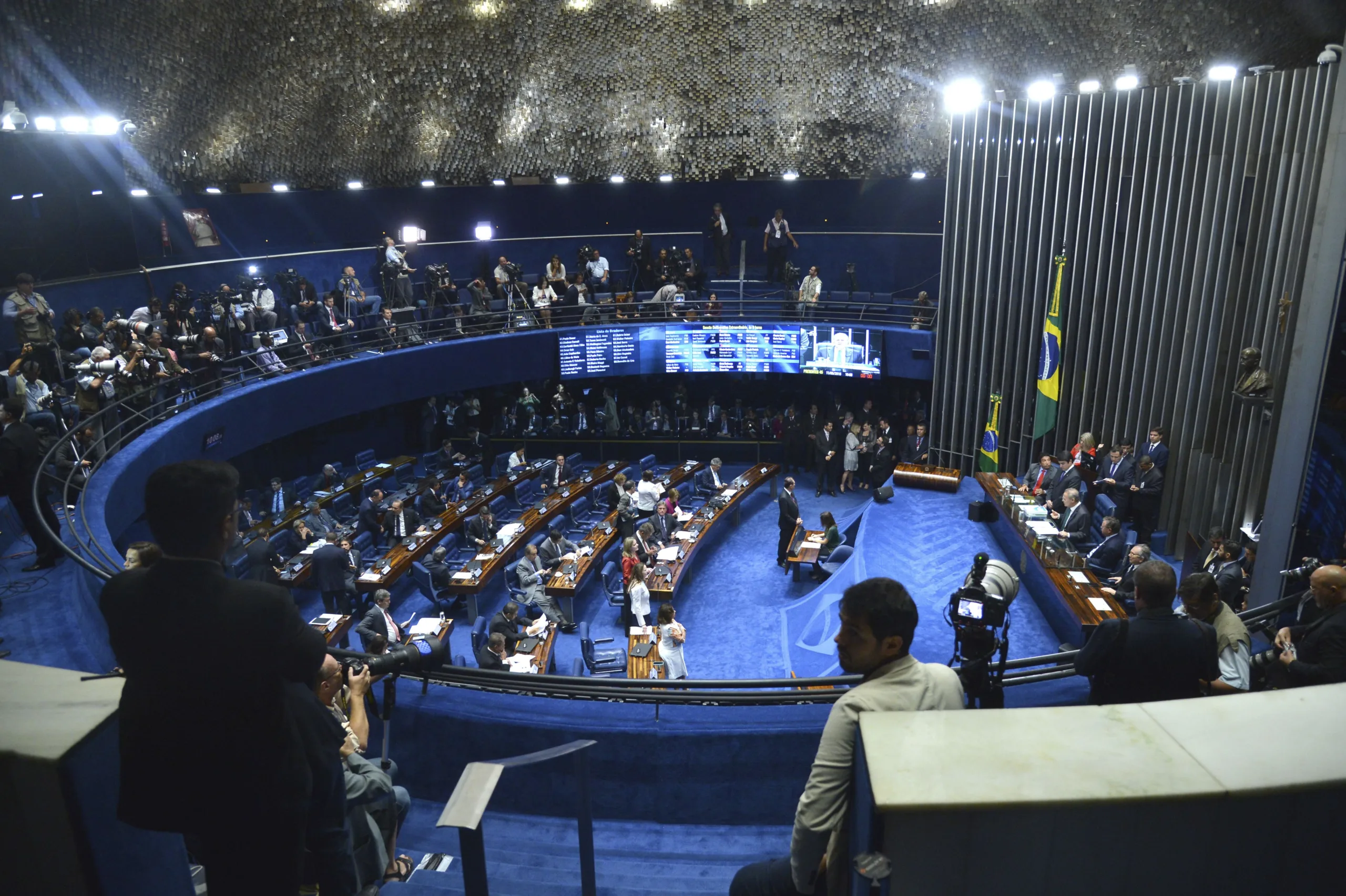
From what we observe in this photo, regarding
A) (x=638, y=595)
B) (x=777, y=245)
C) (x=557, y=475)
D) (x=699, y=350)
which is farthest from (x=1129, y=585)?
(x=777, y=245)

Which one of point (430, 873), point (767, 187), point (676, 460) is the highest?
point (767, 187)

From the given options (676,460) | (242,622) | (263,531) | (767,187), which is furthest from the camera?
(767,187)

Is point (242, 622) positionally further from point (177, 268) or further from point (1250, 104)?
point (177, 268)

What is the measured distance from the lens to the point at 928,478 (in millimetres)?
13820

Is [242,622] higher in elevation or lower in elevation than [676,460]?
higher

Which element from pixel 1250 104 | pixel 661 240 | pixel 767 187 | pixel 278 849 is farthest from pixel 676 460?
pixel 278 849

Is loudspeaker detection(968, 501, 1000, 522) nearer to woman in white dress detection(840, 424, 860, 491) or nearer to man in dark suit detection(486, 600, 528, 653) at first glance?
woman in white dress detection(840, 424, 860, 491)

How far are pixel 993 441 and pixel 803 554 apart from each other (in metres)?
4.09

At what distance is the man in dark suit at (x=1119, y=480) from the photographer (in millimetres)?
12062

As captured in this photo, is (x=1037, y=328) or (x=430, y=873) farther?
(x=1037, y=328)

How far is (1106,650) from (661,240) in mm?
19214

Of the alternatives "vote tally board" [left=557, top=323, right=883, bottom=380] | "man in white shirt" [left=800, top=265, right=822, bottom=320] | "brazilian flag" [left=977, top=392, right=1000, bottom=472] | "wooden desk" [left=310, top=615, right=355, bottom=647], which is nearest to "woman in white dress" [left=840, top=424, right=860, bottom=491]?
"vote tally board" [left=557, top=323, right=883, bottom=380]

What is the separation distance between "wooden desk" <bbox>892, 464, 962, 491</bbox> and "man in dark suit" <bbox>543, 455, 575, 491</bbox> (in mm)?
6411

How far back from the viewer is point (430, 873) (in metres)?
4.08
